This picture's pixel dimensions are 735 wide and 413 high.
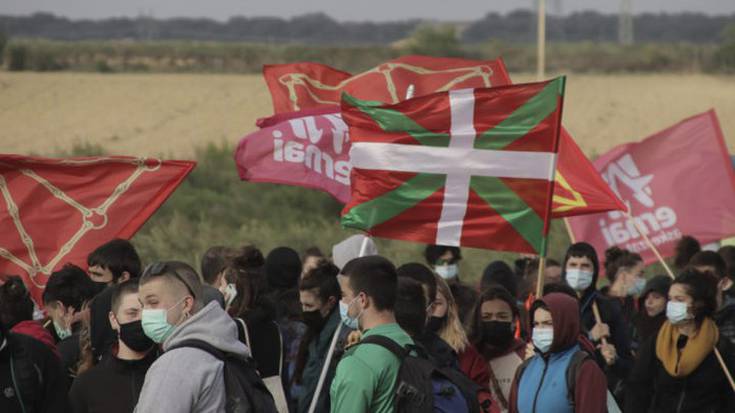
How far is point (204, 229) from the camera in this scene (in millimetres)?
28625

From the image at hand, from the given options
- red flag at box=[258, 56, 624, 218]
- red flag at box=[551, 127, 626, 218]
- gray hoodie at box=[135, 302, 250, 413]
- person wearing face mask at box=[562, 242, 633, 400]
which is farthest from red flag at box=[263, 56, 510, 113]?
gray hoodie at box=[135, 302, 250, 413]

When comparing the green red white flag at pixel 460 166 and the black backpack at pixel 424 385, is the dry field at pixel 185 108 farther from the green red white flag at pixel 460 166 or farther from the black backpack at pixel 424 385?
the black backpack at pixel 424 385

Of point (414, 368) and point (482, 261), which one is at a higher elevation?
point (414, 368)

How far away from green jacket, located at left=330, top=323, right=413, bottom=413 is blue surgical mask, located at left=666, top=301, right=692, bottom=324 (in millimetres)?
3293

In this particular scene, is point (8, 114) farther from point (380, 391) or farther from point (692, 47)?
point (380, 391)

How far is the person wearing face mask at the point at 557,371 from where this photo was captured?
742cm

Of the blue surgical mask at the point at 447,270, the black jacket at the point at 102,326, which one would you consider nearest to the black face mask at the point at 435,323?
the black jacket at the point at 102,326

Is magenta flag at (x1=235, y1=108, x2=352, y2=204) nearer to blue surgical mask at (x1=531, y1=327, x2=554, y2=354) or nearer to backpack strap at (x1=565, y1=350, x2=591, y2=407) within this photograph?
blue surgical mask at (x1=531, y1=327, x2=554, y2=354)

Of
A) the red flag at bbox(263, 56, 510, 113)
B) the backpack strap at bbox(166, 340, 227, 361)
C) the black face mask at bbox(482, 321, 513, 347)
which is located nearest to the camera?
the backpack strap at bbox(166, 340, 227, 361)

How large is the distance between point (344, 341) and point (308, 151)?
3630 mm

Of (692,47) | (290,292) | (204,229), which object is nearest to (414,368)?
(290,292)

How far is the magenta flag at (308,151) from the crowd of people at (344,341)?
0.75 meters

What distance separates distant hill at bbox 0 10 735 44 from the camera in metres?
82.5

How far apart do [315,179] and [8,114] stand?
3826 centimetres
